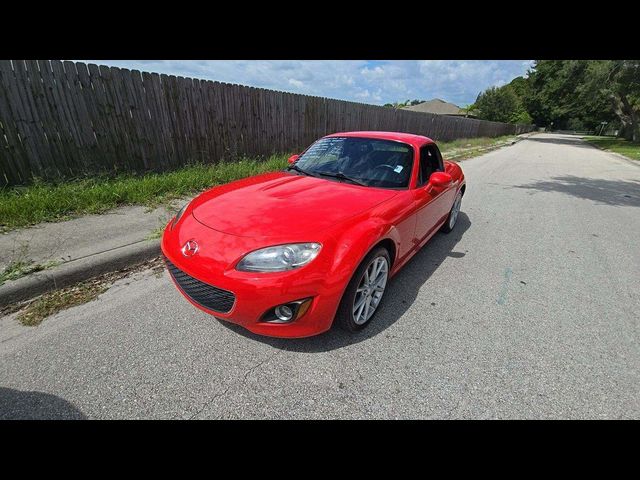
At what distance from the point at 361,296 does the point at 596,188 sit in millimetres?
9980

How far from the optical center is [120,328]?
228 cm

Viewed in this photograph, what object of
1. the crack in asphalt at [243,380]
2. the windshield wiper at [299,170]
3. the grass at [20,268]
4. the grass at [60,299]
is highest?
the windshield wiper at [299,170]

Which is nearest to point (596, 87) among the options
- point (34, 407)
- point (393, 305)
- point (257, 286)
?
point (393, 305)

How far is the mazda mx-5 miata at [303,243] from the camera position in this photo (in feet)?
6.37

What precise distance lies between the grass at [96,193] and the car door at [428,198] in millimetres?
3911

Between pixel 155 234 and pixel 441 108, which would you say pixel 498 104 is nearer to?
pixel 441 108

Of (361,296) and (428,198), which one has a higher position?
(428,198)

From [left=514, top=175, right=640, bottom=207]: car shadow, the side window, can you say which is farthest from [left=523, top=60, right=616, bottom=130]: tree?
the side window

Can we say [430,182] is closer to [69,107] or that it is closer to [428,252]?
[428,252]

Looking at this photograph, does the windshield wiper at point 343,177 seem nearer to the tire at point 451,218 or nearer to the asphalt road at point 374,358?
the asphalt road at point 374,358

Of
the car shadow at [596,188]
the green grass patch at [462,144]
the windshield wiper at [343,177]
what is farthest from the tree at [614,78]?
the windshield wiper at [343,177]

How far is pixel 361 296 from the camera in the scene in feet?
7.67
